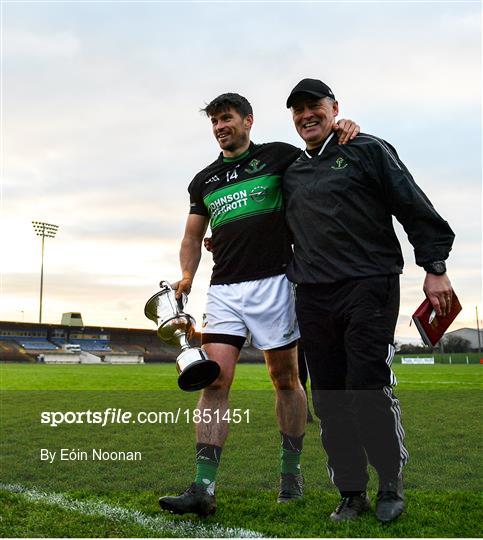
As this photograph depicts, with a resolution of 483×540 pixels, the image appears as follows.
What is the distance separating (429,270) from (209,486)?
1766 millimetres

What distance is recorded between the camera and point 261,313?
3939mm

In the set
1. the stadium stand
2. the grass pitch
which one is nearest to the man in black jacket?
the grass pitch

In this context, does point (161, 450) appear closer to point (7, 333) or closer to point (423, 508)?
point (423, 508)

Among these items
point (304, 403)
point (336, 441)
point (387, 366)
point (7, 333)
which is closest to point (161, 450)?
point (304, 403)

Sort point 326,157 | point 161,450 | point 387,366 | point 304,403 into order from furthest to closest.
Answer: point 161,450
point 304,403
point 326,157
point 387,366

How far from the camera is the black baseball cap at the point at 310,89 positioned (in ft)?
12.2

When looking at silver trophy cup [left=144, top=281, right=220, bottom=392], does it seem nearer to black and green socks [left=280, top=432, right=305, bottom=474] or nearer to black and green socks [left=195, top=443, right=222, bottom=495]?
black and green socks [left=195, top=443, right=222, bottom=495]

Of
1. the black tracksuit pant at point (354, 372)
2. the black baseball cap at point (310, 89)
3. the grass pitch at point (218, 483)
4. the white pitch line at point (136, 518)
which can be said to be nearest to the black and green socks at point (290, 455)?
the grass pitch at point (218, 483)

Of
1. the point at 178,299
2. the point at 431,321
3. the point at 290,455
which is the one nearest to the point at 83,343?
the point at 178,299

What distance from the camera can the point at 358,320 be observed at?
343cm

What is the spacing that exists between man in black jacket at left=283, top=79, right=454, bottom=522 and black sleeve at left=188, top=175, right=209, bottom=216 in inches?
32.7

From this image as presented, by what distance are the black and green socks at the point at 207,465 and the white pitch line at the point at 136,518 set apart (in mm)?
239

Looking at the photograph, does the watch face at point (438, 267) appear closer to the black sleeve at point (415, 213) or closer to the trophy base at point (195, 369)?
the black sleeve at point (415, 213)

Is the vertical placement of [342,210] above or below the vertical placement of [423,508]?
above
